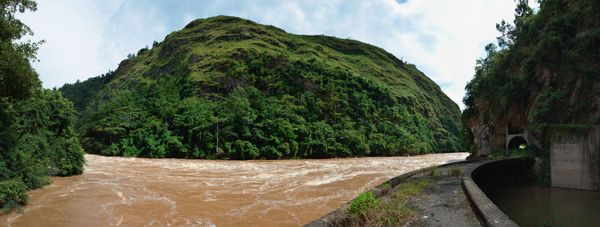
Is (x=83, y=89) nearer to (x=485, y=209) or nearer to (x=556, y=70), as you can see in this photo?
(x=556, y=70)

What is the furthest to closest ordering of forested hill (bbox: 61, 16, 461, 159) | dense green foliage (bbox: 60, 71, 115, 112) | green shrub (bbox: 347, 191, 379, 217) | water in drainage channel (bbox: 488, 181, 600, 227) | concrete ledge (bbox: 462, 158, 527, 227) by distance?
1. dense green foliage (bbox: 60, 71, 115, 112)
2. forested hill (bbox: 61, 16, 461, 159)
3. water in drainage channel (bbox: 488, 181, 600, 227)
4. green shrub (bbox: 347, 191, 379, 217)
5. concrete ledge (bbox: 462, 158, 527, 227)

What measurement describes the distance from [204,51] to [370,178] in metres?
57.2

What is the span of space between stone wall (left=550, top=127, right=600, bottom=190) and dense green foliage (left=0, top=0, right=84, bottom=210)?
18.9 m

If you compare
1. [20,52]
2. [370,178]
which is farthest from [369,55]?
[20,52]

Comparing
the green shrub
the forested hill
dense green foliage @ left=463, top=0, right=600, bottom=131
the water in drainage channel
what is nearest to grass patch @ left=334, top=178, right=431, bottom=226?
the green shrub

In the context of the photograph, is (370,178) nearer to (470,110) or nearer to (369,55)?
(470,110)

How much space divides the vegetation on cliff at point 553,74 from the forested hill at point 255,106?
25504 mm

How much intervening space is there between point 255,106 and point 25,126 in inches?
1445

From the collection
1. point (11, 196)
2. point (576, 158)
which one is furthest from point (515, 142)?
point (11, 196)

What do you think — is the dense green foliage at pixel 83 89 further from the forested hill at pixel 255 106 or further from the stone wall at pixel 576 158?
the stone wall at pixel 576 158

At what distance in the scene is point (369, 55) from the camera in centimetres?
9806

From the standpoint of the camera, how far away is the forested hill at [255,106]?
151ft

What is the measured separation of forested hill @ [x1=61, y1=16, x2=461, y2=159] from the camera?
46156 mm

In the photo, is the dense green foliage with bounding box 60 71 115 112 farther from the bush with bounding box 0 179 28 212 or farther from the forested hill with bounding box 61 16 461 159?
the bush with bounding box 0 179 28 212
